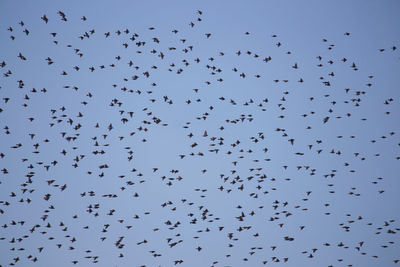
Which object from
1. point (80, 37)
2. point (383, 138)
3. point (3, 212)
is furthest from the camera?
point (383, 138)

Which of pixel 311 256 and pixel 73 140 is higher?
pixel 73 140

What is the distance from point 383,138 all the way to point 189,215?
14.6 metres

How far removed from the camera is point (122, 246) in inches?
1117

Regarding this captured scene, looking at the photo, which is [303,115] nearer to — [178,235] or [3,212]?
[178,235]

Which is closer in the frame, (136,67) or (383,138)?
(136,67)

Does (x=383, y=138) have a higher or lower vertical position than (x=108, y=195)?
higher

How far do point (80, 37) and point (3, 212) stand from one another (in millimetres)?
12474

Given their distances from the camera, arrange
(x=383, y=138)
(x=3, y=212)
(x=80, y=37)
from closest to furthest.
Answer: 1. (x=80, y=37)
2. (x=3, y=212)
3. (x=383, y=138)

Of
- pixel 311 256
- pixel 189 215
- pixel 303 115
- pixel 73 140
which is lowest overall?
pixel 311 256

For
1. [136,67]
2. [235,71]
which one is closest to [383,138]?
[235,71]

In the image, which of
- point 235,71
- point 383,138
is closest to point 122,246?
point 235,71

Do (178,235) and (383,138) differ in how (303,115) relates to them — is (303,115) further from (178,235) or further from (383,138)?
(178,235)

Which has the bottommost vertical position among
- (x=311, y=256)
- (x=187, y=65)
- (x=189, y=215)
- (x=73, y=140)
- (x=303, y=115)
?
(x=311, y=256)

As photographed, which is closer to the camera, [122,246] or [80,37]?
[80,37]
